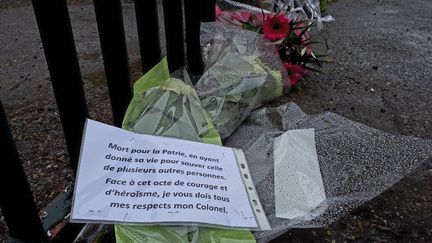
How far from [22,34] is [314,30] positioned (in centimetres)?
138

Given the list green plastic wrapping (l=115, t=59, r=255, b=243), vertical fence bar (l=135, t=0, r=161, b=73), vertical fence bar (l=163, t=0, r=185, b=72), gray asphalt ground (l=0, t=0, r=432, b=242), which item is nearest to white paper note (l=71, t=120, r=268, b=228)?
green plastic wrapping (l=115, t=59, r=255, b=243)

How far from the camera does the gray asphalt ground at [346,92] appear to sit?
2.64 feet

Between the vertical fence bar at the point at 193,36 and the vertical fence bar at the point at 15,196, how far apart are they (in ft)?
2.24

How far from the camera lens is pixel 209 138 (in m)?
0.89

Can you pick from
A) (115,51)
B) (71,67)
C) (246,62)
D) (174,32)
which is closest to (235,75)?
(246,62)

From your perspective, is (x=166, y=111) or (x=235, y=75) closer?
(x=166, y=111)

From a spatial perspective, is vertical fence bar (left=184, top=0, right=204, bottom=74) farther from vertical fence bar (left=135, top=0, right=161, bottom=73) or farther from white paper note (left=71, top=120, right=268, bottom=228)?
white paper note (left=71, top=120, right=268, bottom=228)

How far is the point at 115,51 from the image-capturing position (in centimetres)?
83

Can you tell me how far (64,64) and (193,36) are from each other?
56cm

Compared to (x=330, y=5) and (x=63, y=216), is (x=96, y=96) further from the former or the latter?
(x=330, y=5)

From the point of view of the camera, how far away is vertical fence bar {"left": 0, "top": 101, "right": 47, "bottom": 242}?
58 cm

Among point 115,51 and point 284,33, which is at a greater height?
point 115,51

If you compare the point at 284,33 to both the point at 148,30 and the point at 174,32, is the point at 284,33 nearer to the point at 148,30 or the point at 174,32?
the point at 174,32

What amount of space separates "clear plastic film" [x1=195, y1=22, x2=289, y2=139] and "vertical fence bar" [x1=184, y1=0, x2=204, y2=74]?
1.1 inches
